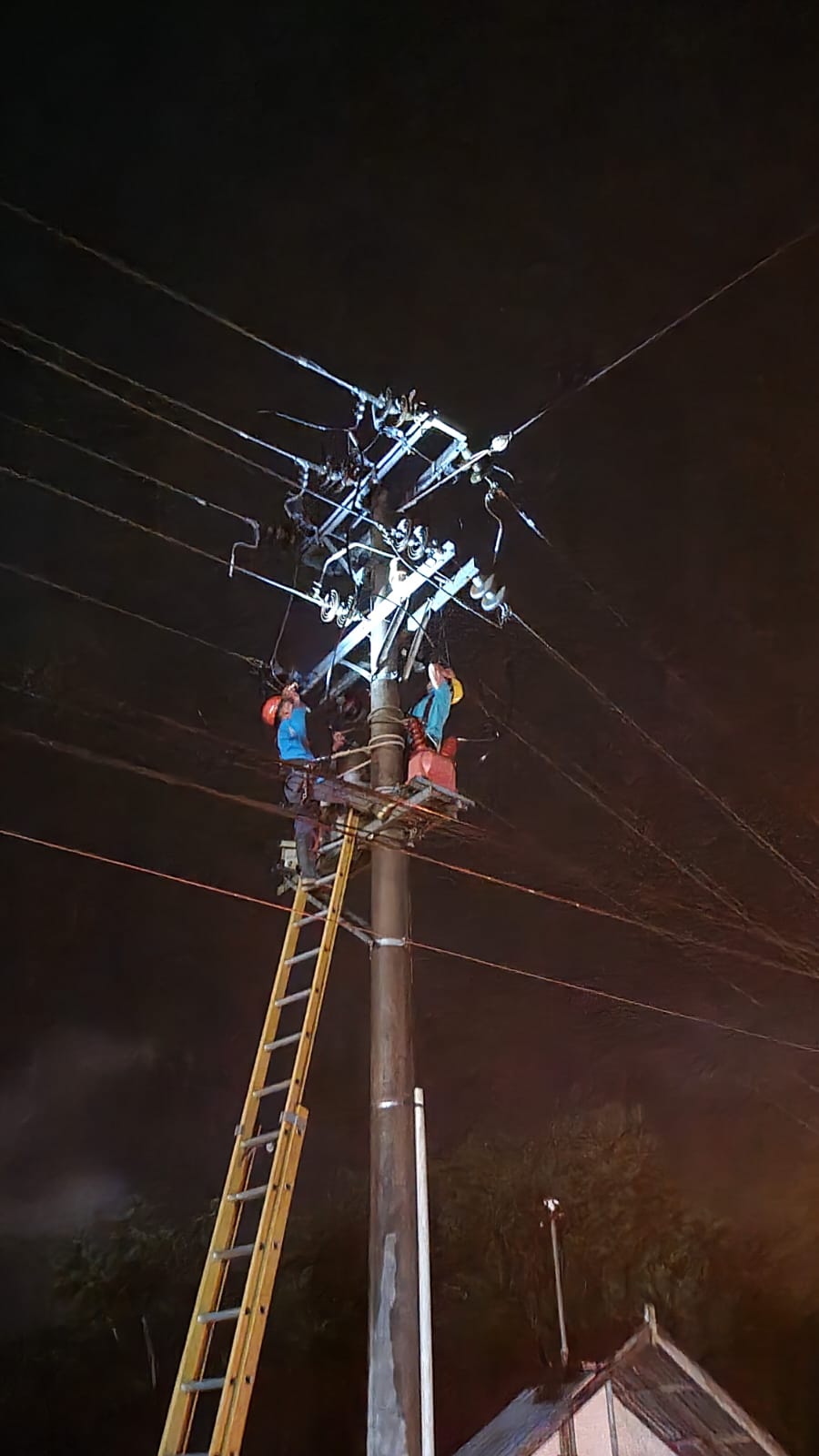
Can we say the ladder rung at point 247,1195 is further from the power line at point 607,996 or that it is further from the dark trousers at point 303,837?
the power line at point 607,996

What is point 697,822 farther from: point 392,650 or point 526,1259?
point 392,650

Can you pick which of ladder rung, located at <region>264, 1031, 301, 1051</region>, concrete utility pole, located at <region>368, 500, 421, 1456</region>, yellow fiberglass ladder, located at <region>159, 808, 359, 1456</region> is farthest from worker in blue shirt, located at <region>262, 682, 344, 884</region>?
ladder rung, located at <region>264, 1031, 301, 1051</region>

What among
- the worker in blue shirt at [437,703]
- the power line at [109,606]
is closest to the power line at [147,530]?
the power line at [109,606]

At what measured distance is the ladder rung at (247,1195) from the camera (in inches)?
179

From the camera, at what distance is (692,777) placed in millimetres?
10961

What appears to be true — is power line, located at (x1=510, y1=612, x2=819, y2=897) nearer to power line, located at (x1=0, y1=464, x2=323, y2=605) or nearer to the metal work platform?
power line, located at (x1=0, y1=464, x2=323, y2=605)

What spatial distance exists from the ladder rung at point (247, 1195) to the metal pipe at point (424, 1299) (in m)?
0.69

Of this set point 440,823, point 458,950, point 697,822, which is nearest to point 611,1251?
point 458,950

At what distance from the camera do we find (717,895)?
11.6 meters

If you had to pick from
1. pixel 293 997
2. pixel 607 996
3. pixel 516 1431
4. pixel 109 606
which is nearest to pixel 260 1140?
pixel 293 997

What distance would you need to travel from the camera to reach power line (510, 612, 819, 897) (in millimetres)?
9516

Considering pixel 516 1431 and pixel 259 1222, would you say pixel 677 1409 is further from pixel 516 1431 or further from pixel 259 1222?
pixel 259 1222

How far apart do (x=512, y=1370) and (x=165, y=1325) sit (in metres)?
3.04

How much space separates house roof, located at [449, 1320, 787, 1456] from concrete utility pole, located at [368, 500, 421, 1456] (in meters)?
4.83
